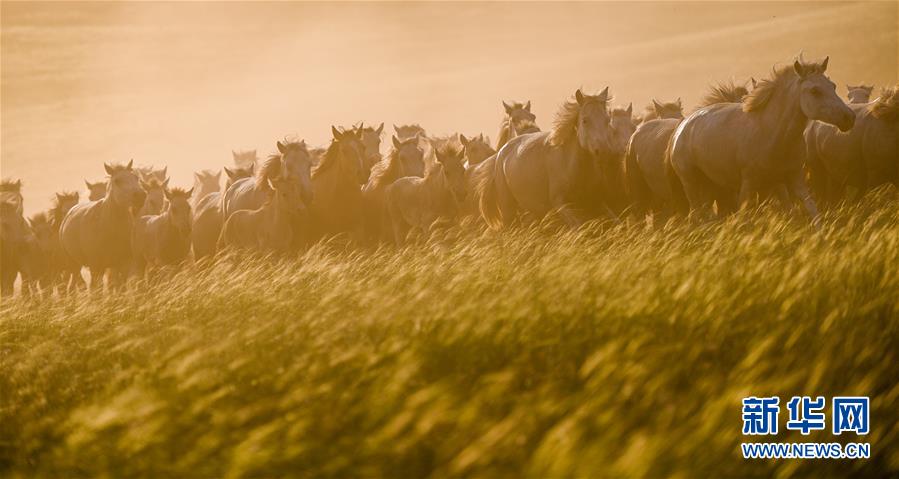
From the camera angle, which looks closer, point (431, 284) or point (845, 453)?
point (845, 453)

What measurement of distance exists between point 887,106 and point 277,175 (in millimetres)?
9140

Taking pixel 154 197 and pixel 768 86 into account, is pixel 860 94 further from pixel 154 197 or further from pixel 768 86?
pixel 154 197

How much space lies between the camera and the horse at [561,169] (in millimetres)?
14297

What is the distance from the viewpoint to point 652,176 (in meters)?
15.0

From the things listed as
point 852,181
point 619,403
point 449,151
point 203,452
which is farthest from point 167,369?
point 852,181

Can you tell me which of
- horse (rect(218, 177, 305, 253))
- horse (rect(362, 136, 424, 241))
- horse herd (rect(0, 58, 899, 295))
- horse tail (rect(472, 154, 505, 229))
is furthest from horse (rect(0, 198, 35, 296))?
horse tail (rect(472, 154, 505, 229))

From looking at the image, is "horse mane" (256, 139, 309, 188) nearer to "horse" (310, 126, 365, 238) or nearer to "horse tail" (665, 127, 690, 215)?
"horse" (310, 126, 365, 238)

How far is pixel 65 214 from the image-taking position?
890 inches

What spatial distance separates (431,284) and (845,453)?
323cm

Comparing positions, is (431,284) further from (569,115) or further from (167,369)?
(569,115)

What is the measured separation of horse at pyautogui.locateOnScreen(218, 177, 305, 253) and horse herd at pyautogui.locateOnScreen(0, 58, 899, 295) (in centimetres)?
2

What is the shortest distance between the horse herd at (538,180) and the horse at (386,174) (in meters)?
0.02

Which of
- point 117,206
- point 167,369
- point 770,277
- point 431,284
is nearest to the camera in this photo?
point 167,369

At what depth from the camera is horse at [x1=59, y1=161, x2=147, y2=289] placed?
18.1 meters
